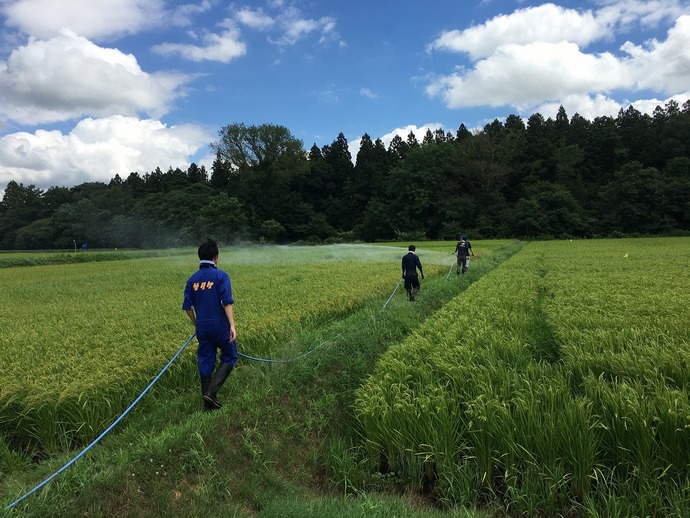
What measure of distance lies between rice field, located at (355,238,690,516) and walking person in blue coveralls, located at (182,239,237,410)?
188 centimetres

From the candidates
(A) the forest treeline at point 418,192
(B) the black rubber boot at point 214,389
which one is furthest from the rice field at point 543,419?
(A) the forest treeline at point 418,192

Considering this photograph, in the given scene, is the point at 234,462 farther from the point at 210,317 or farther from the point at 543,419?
the point at 543,419

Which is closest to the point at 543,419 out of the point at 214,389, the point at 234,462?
the point at 234,462

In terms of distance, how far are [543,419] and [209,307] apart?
12.8 feet

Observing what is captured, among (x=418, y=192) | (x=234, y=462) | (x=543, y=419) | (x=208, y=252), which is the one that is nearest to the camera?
(x=543, y=419)

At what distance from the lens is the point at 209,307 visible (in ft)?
16.4

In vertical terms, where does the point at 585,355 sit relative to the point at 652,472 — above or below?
above

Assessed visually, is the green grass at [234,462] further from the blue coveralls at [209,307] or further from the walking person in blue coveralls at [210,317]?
the blue coveralls at [209,307]

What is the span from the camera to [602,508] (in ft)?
10.3

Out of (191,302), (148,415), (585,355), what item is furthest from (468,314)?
(148,415)

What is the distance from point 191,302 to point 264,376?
158 centimetres

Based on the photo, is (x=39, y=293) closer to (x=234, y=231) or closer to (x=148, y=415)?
(x=148, y=415)

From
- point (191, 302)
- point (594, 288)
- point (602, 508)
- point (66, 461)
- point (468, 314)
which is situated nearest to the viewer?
point (602, 508)

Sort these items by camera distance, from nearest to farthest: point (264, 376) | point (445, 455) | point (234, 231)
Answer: point (445, 455), point (264, 376), point (234, 231)
